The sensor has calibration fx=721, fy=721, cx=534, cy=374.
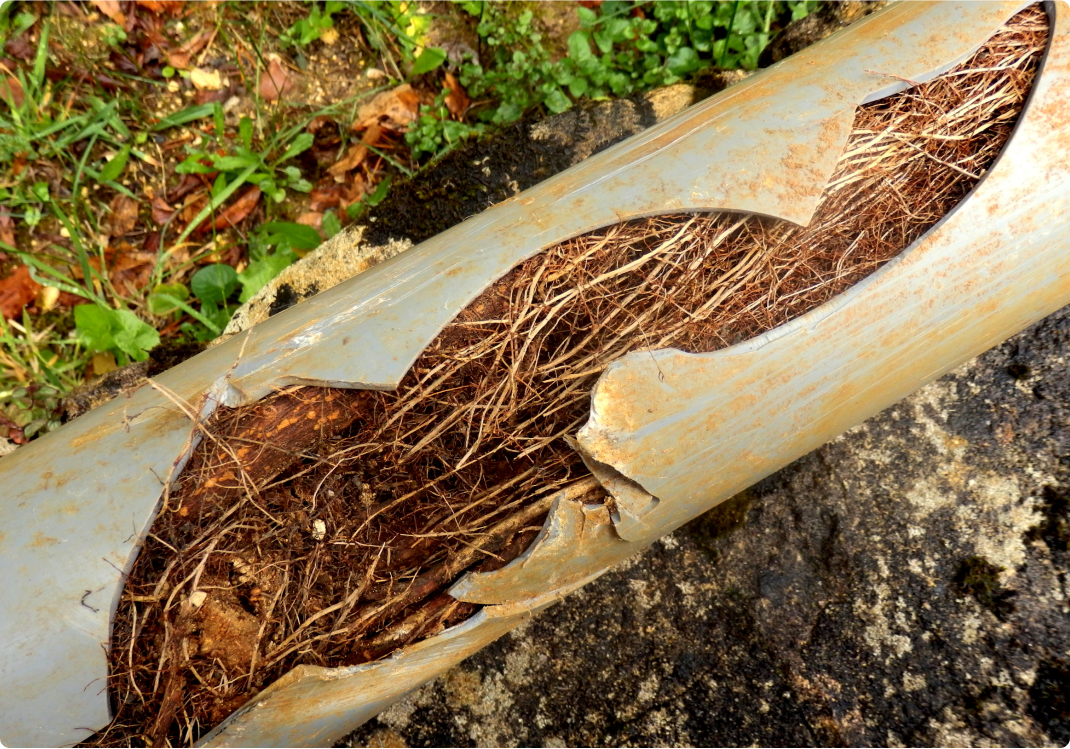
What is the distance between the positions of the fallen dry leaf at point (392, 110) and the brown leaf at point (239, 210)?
387mm

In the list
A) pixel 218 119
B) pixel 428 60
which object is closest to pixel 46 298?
pixel 218 119

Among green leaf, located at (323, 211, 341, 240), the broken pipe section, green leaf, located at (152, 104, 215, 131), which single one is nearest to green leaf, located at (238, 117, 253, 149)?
green leaf, located at (152, 104, 215, 131)

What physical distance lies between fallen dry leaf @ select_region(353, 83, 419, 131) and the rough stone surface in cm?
152

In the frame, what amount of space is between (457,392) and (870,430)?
99 cm

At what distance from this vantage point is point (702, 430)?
4.12 feet

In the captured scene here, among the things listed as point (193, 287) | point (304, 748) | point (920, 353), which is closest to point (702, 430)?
point (920, 353)

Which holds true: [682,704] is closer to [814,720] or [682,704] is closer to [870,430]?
[814,720]

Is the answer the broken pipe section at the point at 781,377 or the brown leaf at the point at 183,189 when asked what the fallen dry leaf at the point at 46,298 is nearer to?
the brown leaf at the point at 183,189

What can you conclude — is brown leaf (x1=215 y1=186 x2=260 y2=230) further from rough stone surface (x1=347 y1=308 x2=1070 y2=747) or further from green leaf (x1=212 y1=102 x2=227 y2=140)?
rough stone surface (x1=347 y1=308 x2=1070 y2=747)

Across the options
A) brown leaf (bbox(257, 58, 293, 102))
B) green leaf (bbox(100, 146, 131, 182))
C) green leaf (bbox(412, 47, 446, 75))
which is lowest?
green leaf (bbox(412, 47, 446, 75))

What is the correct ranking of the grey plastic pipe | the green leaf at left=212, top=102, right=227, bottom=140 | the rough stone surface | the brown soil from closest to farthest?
1. the grey plastic pipe
2. the brown soil
3. the rough stone surface
4. the green leaf at left=212, top=102, right=227, bottom=140

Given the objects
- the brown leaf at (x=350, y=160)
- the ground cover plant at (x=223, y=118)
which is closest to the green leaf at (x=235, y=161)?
the ground cover plant at (x=223, y=118)

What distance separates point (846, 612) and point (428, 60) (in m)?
1.91

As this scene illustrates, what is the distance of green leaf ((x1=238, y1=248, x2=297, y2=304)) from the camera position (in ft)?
6.88
